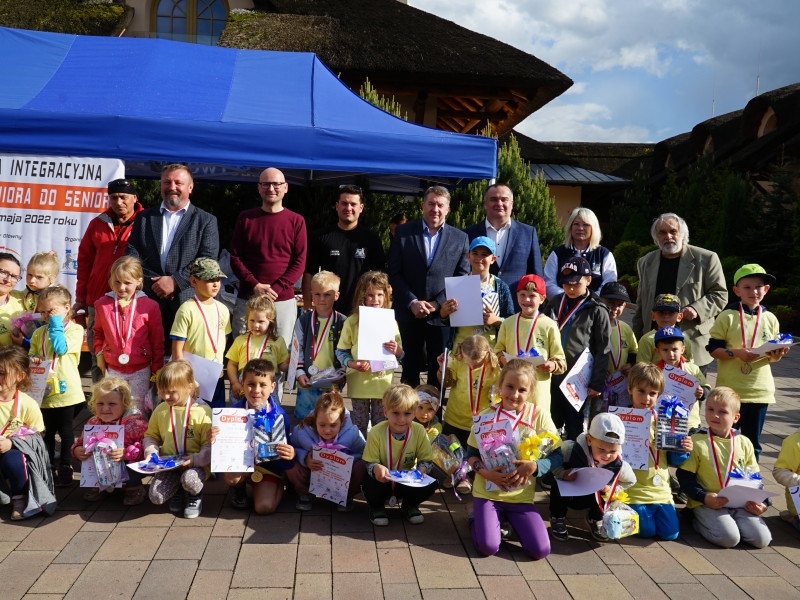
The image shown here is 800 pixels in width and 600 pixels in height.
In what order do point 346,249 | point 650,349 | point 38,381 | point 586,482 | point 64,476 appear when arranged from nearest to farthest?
point 586,482
point 38,381
point 64,476
point 650,349
point 346,249

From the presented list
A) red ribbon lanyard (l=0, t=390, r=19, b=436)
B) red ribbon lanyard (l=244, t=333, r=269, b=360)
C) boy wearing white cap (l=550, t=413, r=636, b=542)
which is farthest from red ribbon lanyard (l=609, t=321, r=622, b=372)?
red ribbon lanyard (l=0, t=390, r=19, b=436)

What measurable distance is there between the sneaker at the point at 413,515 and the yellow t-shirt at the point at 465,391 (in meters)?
0.75

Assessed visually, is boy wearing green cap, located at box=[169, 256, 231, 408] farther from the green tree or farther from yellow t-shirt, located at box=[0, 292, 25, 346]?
the green tree

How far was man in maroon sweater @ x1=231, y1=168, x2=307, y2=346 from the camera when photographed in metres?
5.25

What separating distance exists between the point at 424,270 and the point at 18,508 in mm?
3034

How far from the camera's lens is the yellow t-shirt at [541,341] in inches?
171

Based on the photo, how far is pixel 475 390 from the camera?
14.9ft

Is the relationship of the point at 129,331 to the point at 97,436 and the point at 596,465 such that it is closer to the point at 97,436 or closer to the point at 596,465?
the point at 97,436

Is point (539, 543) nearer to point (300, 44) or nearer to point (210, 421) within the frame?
point (210, 421)

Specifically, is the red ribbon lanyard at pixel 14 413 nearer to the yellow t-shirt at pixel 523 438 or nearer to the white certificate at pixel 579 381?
the yellow t-shirt at pixel 523 438

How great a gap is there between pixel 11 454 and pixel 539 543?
117 inches

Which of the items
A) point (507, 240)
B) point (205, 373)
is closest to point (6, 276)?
point (205, 373)

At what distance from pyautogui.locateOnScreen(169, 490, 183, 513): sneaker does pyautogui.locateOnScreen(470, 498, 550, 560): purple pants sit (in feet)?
5.67

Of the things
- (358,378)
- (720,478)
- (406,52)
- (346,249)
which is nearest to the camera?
(720,478)
